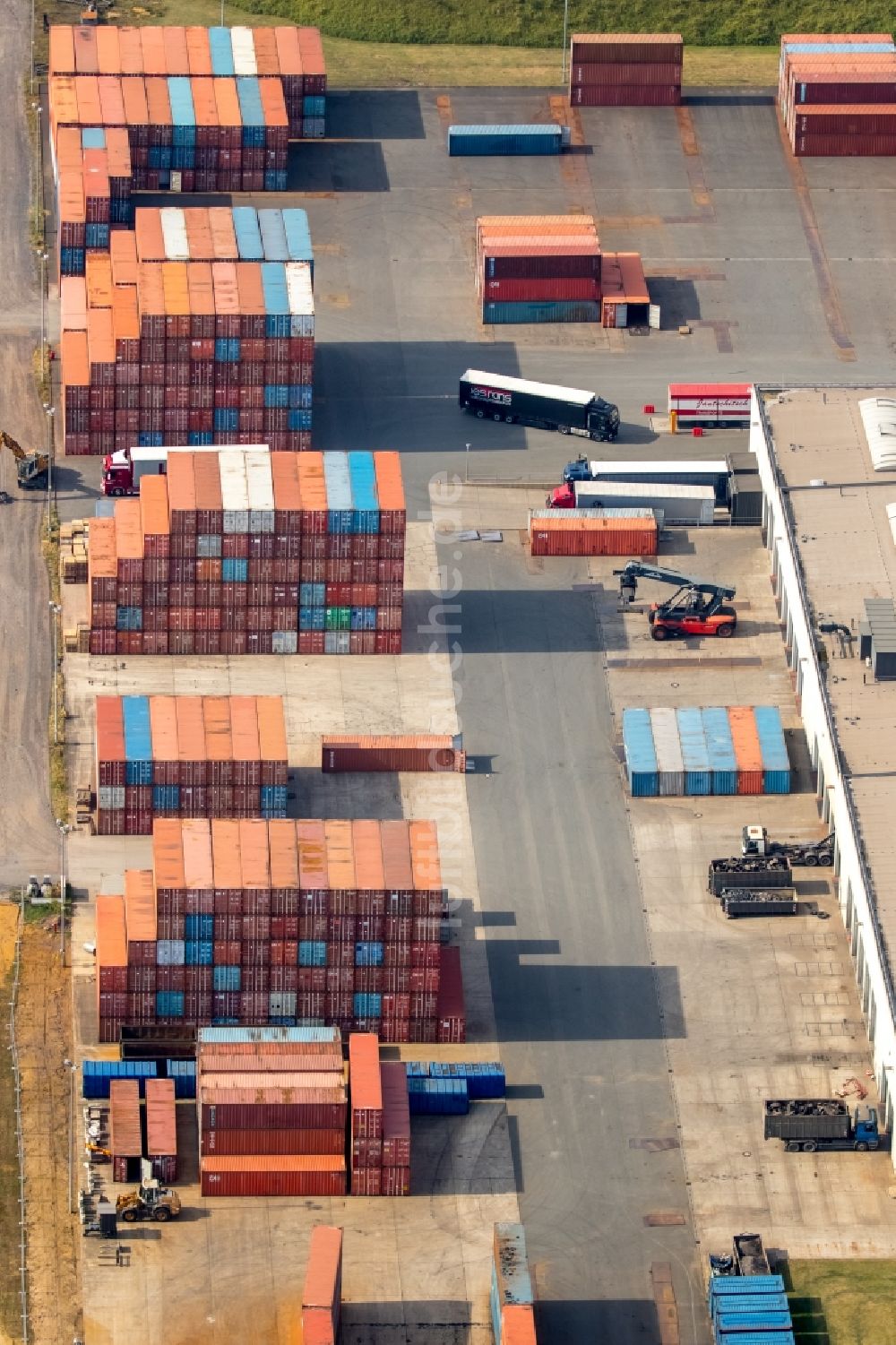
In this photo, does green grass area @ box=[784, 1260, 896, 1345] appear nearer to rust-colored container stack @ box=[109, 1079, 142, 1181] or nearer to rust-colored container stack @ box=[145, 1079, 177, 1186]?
rust-colored container stack @ box=[145, 1079, 177, 1186]

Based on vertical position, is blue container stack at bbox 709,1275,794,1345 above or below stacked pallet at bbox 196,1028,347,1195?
below

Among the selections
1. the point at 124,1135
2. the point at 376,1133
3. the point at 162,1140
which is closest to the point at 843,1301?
the point at 376,1133

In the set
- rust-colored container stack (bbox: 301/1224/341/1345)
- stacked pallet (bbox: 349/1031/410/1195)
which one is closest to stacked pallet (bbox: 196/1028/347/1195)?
stacked pallet (bbox: 349/1031/410/1195)

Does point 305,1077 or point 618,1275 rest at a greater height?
point 305,1077

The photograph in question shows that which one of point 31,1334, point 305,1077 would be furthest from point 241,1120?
point 31,1334

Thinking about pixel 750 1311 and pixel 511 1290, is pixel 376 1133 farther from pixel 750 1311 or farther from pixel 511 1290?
pixel 750 1311

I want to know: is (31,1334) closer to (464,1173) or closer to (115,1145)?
(115,1145)

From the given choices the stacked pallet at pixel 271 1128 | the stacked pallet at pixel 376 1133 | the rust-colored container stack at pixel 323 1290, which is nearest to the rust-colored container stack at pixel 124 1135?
the stacked pallet at pixel 271 1128
